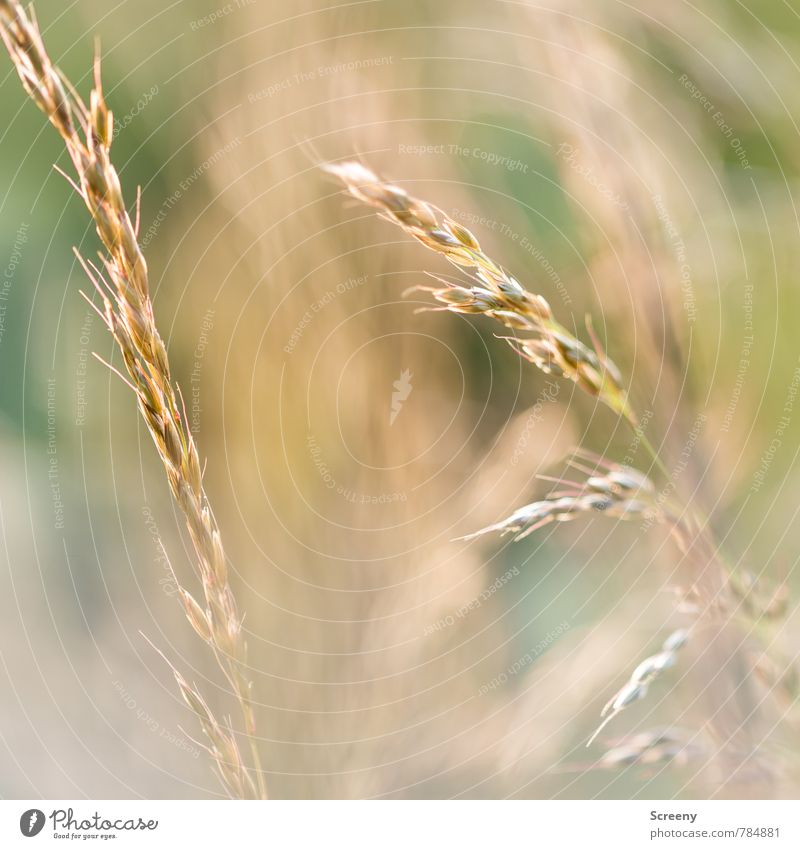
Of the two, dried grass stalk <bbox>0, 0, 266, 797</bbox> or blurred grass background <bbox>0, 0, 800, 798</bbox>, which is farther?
blurred grass background <bbox>0, 0, 800, 798</bbox>

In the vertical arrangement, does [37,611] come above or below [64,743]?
above

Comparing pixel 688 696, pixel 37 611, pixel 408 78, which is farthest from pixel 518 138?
pixel 37 611

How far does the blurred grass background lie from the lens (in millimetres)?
563

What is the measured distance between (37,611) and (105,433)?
0.17m

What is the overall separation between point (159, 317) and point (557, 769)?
489mm

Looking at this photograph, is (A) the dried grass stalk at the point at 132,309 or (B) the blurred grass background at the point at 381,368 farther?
(B) the blurred grass background at the point at 381,368

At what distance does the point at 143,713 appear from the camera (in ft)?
2.00

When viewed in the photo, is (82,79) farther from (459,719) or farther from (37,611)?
(459,719)

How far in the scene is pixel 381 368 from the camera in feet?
1.92

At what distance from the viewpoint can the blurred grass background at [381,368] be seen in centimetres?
56

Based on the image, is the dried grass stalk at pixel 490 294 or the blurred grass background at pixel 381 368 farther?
the blurred grass background at pixel 381 368

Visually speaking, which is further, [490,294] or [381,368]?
[381,368]

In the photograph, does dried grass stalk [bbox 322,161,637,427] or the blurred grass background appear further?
the blurred grass background
